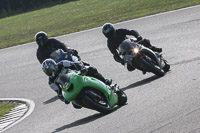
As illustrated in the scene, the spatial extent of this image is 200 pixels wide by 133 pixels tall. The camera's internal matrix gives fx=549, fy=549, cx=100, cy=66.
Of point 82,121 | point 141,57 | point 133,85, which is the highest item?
point 141,57

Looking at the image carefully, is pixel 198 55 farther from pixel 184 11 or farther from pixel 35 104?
pixel 184 11

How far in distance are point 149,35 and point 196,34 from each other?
100 inches

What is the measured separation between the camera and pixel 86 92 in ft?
32.4

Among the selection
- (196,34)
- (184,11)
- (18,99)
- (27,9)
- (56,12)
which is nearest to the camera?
(18,99)

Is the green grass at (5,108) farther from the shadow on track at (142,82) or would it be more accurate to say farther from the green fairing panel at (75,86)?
the green fairing panel at (75,86)

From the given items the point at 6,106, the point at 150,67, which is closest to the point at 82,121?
the point at 150,67

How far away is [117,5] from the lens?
97.6 ft

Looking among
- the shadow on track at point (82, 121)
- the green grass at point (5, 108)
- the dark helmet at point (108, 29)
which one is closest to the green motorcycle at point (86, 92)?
the shadow on track at point (82, 121)

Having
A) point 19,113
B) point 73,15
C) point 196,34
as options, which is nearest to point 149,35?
point 196,34

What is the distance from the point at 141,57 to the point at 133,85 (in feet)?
2.52

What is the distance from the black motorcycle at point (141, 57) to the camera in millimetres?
12297

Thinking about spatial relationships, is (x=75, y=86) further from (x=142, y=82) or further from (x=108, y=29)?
(x=108, y=29)

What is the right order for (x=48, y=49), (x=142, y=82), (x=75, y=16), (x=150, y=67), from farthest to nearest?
(x=75, y=16) → (x=48, y=49) → (x=142, y=82) → (x=150, y=67)

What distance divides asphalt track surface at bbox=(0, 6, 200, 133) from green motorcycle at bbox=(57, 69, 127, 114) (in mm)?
238
